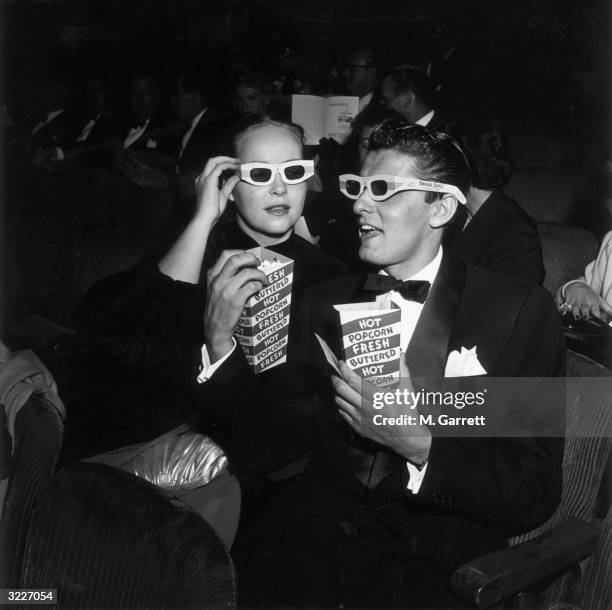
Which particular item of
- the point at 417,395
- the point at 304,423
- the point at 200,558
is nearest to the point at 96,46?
the point at 304,423

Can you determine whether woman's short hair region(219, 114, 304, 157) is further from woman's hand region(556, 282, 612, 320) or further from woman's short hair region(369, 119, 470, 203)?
woman's hand region(556, 282, 612, 320)

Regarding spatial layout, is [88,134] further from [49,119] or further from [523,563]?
[523,563]

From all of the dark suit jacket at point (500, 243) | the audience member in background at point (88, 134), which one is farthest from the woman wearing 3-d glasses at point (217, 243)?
the audience member in background at point (88, 134)

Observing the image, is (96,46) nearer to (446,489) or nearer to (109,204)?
(109,204)

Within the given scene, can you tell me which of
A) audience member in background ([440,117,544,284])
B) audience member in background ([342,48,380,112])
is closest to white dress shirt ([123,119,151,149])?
audience member in background ([342,48,380,112])

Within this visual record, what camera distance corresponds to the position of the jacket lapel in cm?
171

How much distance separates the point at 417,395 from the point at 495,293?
32cm

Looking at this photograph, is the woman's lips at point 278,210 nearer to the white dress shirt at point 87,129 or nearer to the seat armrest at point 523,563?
the seat armrest at point 523,563

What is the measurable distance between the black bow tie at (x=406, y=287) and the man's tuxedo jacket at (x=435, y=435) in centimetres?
3

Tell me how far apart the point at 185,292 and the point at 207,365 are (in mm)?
528

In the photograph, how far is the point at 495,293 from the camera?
68.6 inches

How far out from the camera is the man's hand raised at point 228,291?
1.64m

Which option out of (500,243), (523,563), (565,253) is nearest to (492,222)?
(500,243)

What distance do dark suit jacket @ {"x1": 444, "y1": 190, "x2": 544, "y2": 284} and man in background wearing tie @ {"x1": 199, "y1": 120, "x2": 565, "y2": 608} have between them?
0.80 m
